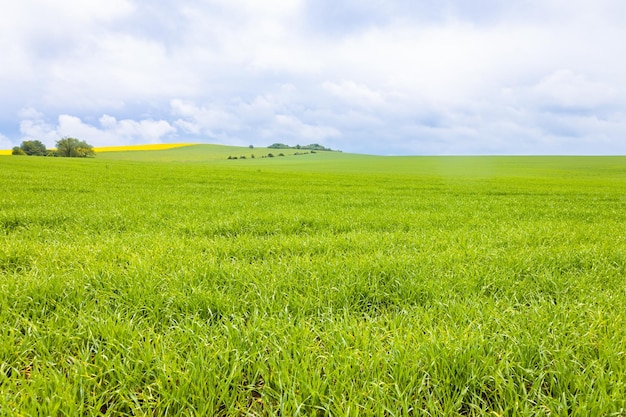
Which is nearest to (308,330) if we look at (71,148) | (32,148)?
(71,148)

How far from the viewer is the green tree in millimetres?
95625

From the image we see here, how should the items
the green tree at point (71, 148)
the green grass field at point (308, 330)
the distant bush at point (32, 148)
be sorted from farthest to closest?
the distant bush at point (32, 148)
the green tree at point (71, 148)
the green grass field at point (308, 330)

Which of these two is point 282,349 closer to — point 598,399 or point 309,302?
point 309,302

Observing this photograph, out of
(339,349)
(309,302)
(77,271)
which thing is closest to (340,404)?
(339,349)

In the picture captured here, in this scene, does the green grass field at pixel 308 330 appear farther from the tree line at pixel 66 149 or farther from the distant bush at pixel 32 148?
the distant bush at pixel 32 148

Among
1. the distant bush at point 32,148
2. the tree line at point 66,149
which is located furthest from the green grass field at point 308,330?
the distant bush at point 32,148

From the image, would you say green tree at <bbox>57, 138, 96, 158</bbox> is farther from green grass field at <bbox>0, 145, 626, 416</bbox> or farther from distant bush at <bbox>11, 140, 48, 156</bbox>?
green grass field at <bbox>0, 145, 626, 416</bbox>

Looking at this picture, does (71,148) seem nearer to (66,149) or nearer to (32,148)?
(66,149)

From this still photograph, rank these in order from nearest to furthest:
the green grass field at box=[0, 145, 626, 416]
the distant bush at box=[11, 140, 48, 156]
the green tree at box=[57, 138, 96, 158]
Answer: the green grass field at box=[0, 145, 626, 416] → the green tree at box=[57, 138, 96, 158] → the distant bush at box=[11, 140, 48, 156]

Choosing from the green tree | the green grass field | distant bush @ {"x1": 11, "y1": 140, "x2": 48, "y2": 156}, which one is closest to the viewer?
the green grass field

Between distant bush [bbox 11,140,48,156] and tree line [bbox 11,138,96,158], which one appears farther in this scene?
distant bush [bbox 11,140,48,156]

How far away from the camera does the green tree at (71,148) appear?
314 feet

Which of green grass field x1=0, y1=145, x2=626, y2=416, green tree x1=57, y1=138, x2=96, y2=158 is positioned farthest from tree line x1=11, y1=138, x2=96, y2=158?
green grass field x1=0, y1=145, x2=626, y2=416

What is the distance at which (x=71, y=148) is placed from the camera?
9600 cm
